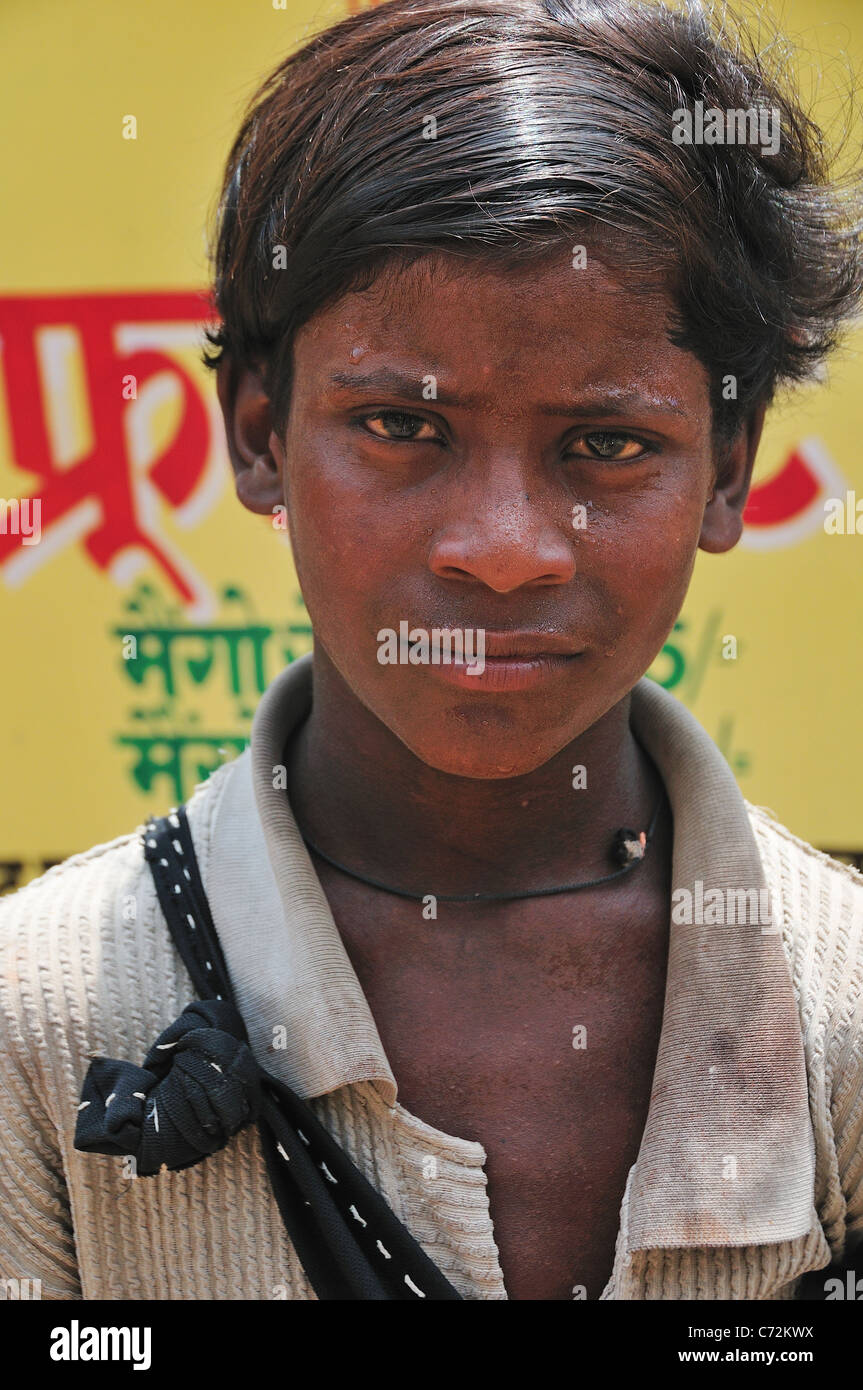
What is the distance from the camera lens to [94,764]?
2898 millimetres

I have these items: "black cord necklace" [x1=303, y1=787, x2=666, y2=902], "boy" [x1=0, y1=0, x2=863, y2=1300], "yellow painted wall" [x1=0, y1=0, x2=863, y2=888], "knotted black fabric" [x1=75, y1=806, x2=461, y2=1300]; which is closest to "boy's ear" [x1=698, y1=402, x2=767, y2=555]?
"boy" [x1=0, y1=0, x2=863, y2=1300]

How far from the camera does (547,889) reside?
→ 157 centimetres

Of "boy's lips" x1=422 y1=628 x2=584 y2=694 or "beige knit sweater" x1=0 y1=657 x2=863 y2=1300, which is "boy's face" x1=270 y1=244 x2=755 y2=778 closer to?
"boy's lips" x1=422 y1=628 x2=584 y2=694

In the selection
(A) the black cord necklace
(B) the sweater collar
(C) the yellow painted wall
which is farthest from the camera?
(C) the yellow painted wall

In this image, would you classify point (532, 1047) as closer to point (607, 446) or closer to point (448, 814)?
point (448, 814)

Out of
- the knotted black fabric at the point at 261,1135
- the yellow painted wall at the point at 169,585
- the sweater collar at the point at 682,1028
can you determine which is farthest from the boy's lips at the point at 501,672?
the yellow painted wall at the point at 169,585

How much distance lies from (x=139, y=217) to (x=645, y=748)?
1719 mm

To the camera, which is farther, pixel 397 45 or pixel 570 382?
pixel 397 45

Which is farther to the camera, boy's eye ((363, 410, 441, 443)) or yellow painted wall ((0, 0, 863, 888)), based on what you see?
yellow painted wall ((0, 0, 863, 888))

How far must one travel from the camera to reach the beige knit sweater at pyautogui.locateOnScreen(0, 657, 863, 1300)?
4.54 ft

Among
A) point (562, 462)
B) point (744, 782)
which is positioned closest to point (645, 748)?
point (562, 462)

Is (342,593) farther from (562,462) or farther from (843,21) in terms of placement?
(843,21)

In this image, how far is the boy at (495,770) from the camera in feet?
4.29
